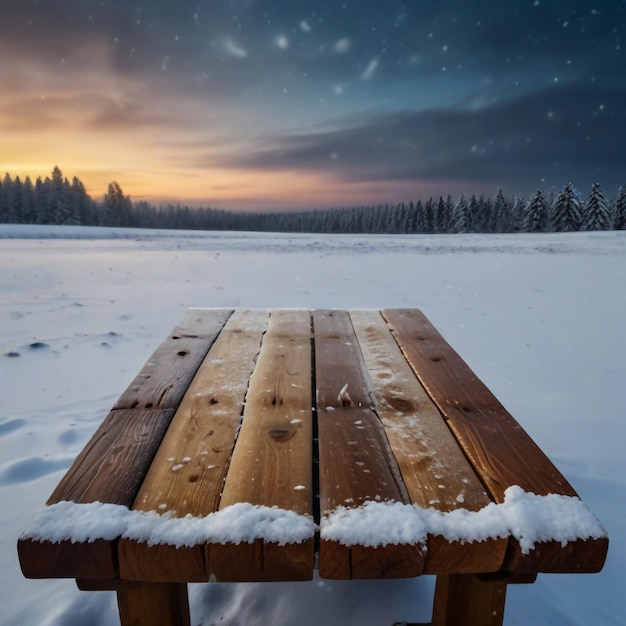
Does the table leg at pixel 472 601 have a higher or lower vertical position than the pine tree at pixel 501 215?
lower

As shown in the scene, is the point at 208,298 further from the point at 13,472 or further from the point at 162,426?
the point at 162,426

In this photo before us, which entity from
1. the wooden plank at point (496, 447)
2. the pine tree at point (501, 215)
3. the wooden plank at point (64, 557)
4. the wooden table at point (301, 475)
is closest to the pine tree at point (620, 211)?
the pine tree at point (501, 215)

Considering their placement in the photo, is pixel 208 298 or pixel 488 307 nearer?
pixel 488 307

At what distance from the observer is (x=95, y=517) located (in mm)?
854

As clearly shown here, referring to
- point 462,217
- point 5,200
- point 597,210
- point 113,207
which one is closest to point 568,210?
point 597,210

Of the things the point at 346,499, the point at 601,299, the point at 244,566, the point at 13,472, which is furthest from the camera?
the point at 601,299

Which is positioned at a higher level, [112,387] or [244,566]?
[244,566]

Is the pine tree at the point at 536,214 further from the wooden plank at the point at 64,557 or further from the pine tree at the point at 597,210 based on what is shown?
the wooden plank at the point at 64,557

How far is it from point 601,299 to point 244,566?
712 centimetres

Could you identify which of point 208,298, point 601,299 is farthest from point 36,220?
point 601,299

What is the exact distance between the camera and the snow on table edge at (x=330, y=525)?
81 centimetres

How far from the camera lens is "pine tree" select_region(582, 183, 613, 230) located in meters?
39.6

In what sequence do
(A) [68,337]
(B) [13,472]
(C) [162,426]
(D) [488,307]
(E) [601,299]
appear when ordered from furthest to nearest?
(E) [601,299] < (D) [488,307] < (A) [68,337] < (B) [13,472] < (C) [162,426]

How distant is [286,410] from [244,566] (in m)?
0.53
